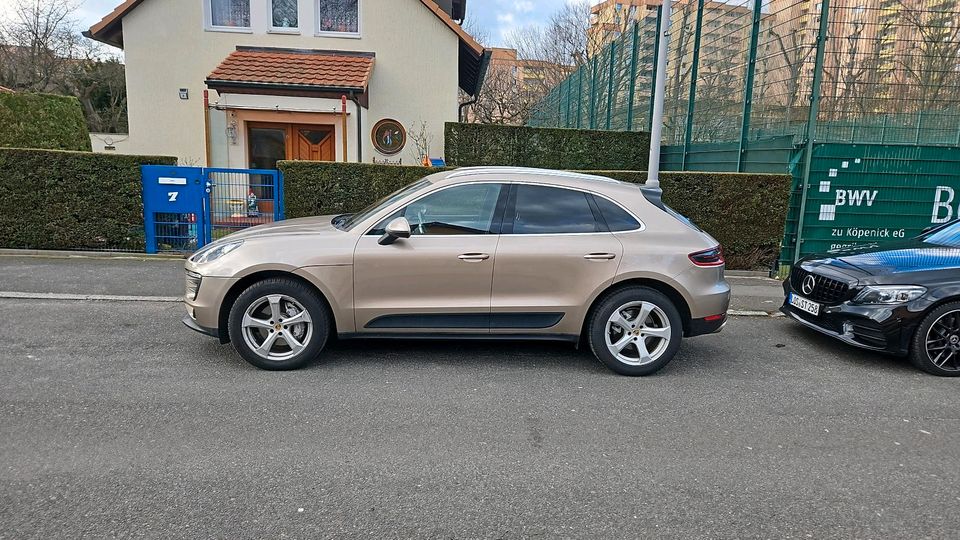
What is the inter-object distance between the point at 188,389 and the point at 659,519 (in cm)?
328

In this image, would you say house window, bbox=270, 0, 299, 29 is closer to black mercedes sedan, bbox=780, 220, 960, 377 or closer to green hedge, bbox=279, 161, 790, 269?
green hedge, bbox=279, 161, 790, 269

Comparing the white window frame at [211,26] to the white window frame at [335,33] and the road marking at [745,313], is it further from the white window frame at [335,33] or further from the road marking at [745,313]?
the road marking at [745,313]

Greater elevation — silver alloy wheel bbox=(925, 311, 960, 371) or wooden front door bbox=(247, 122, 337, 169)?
wooden front door bbox=(247, 122, 337, 169)

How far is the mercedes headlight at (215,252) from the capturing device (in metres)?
4.61

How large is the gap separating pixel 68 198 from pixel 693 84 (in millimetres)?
11541

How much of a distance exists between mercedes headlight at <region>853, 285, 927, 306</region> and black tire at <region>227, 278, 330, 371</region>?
466 cm

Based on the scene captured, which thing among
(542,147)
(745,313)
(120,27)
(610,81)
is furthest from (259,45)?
(745,313)

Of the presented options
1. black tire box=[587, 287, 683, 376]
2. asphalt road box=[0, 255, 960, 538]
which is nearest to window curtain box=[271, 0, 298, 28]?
asphalt road box=[0, 255, 960, 538]

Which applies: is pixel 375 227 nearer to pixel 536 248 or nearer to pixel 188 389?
pixel 536 248

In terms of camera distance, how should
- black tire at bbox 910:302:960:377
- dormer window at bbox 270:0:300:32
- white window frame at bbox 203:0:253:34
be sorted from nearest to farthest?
black tire at bbox 910:302:960:377, white window frame at bbox 203:0:253:34, dormer window at bbox 270:0:300:32

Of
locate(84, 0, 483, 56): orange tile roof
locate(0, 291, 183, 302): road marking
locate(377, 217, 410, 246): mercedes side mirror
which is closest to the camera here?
locate(377, 217, 410, 246): mercedes side mirror

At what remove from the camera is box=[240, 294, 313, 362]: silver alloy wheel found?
4590 mm

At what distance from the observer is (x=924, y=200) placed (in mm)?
9578

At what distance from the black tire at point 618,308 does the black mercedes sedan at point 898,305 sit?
5.81 feet
